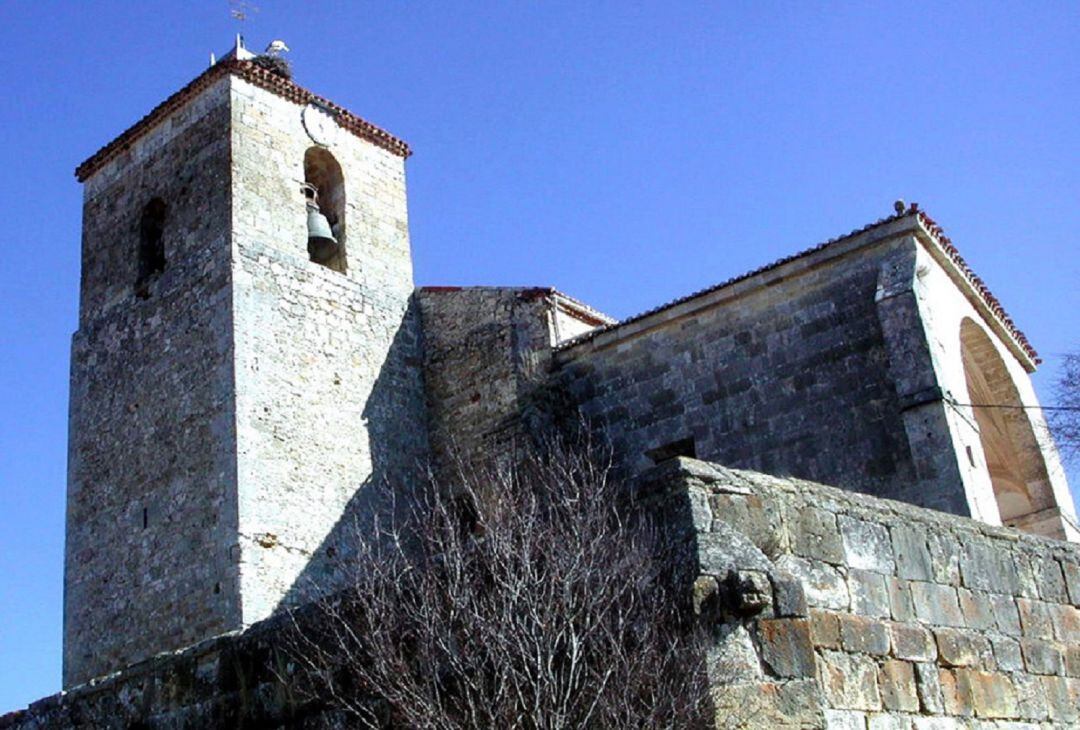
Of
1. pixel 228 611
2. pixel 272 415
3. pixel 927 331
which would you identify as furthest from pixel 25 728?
pixel 927 331

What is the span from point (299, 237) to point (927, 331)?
8.57m

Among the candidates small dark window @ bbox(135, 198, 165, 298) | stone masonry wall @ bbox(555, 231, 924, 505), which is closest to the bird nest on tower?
small dark window @ bbox(135, 198, 165, 298)

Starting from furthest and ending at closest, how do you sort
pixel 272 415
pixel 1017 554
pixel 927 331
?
pixel 272 415, pixel 927 331, pixel 1017 554

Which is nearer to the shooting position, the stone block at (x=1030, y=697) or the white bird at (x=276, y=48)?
the stone block at (x=1030, y=697)

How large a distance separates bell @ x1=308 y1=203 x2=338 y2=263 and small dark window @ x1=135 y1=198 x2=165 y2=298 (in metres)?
2.11

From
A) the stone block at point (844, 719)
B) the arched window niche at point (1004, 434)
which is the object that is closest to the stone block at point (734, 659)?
the stone block at point (844, 719)

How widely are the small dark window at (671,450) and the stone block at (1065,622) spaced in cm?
810

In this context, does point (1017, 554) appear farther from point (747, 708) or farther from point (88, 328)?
point (88, 328)

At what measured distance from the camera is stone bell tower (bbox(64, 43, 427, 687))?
15078mm

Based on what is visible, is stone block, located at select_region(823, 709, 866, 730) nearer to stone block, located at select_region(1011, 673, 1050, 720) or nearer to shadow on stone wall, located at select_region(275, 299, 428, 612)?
stone block, located at select_region(1011, 673, 1050, 720)

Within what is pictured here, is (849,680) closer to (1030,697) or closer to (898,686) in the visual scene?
(898,686)

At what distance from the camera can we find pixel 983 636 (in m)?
6.45

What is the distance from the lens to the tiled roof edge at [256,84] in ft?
57.6

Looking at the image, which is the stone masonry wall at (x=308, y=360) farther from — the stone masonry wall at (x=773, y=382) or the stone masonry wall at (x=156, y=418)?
the stone masonry wall at (x=773, y=382)
